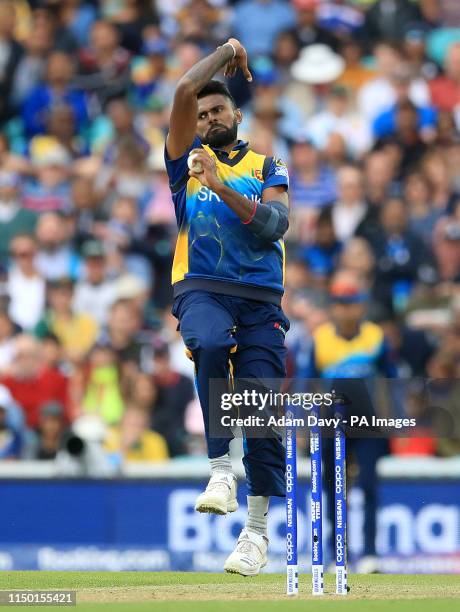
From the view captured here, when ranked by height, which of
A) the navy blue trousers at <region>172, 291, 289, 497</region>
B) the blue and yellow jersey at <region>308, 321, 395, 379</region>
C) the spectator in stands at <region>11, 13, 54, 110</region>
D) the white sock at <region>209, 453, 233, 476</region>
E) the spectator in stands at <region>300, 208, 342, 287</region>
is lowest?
the white sock at <region>209, 453, 233, 476</region>

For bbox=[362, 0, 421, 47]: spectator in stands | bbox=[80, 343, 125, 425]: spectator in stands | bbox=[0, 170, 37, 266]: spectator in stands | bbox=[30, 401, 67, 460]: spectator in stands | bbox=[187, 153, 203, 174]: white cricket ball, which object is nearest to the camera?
bbox=[187, 153, 203, 174]: white cricket ball

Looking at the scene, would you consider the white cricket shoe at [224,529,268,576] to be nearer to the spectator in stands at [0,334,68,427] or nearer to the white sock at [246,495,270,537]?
the white sock at [246,495,270,537]

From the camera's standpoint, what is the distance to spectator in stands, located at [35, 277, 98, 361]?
15.2m

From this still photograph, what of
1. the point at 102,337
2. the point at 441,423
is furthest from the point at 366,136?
the point at 441,423

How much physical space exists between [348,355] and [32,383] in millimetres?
4006

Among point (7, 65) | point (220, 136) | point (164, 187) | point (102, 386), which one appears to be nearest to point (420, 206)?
point (164, 187)

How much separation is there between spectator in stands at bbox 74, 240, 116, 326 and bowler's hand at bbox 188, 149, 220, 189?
727 cm

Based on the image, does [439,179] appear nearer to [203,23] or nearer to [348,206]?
[348,206]

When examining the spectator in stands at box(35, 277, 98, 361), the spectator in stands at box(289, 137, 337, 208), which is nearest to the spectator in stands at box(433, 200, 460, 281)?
the spectator in stands at box(289, 137, 337, 208)

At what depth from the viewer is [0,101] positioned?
18.4m

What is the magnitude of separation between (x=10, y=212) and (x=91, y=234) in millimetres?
977

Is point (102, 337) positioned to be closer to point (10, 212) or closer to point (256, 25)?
point (10, 212)

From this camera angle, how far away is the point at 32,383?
47.4 ft

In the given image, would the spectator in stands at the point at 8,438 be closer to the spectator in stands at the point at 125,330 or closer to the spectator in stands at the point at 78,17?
the spectator in stands at the point at 125,330
